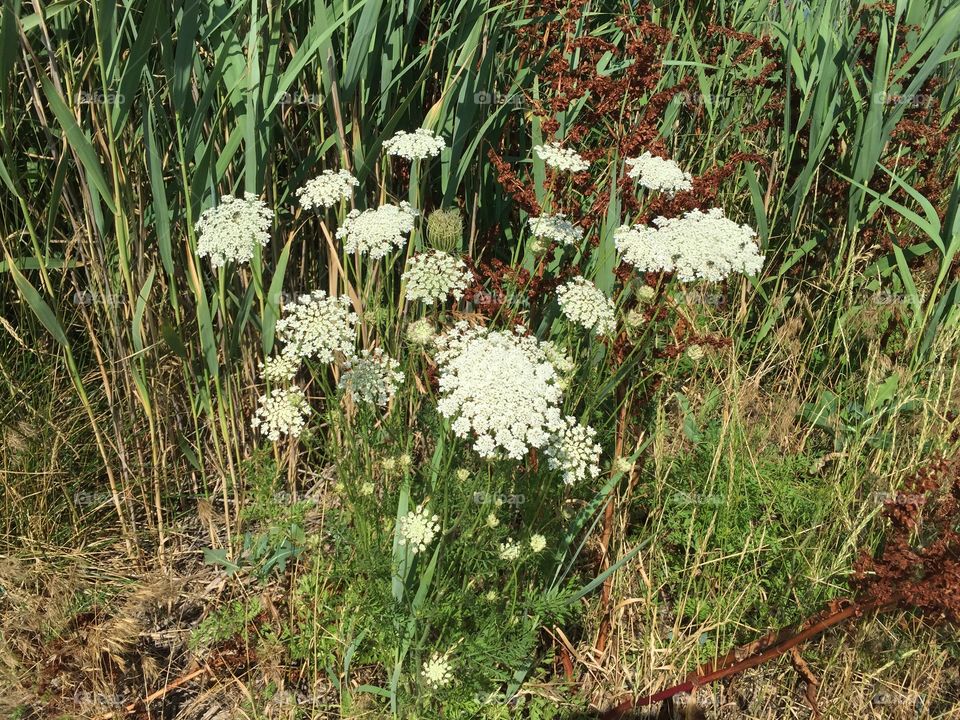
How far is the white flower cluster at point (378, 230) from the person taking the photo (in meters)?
2.13

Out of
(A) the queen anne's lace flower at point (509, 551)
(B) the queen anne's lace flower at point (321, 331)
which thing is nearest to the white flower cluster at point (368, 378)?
(B) the queen anne's lace flower at point (321, 331)

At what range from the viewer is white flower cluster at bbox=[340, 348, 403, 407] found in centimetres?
216

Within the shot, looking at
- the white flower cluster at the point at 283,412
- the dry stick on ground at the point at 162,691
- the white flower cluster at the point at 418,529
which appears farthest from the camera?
the dry stick on ground at the point at 162,691

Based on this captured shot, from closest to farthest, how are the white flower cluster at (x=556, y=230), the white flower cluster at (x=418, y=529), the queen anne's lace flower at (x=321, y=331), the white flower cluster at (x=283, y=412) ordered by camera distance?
1. the white flower cluster at (x=418, y=529)
2. the queen anne's lace flower at (x=321, y=331)
3. the white flower cluster at (x=283, y=412)
4. the white flower cluster at (x=556, y=230)

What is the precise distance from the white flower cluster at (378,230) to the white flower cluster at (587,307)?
0.49m

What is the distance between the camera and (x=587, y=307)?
224cm

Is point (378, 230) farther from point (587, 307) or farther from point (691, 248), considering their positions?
point (691, 248)

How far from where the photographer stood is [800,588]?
259 centimetres

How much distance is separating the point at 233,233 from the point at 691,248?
4.42 feet

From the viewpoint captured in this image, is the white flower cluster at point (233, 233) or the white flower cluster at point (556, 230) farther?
the white flower cluster at point (556, 230)

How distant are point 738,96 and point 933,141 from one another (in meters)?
0.89

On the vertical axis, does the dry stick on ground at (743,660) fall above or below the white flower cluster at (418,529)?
below

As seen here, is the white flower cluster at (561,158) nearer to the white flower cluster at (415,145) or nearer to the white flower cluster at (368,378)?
the white flower cluster at (415,145)

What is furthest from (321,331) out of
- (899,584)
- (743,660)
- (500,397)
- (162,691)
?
(899,584)
